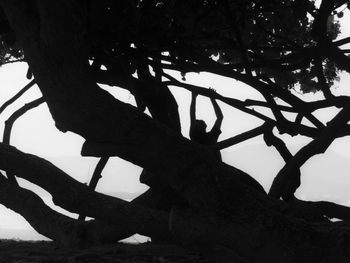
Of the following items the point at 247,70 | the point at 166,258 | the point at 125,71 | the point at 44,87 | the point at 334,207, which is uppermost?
the point at 247,70

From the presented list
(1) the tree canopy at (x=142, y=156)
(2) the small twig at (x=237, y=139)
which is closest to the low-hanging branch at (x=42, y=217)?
(1) the tree canopy at (x=142, y=156)

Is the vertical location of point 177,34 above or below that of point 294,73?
below

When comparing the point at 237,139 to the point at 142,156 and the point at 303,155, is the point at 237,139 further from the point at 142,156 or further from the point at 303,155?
the point at 142,156

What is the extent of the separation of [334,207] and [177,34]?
1.85 m

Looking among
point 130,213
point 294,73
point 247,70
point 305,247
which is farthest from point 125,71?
point 294,73

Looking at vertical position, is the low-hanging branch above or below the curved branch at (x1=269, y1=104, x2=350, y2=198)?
below

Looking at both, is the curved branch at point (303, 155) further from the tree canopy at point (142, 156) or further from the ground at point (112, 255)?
the ground at point (112, 255)

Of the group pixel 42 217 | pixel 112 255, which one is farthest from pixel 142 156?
pixel 112 255

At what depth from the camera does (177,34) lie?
4918 millimetres

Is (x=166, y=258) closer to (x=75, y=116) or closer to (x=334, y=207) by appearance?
(x=334, y=207)

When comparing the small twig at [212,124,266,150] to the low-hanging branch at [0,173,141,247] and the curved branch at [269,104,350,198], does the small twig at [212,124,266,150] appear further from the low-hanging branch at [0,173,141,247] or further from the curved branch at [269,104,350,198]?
the low-hanging branch at [0,173,141,247]

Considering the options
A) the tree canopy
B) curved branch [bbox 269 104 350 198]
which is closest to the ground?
the tree canopy

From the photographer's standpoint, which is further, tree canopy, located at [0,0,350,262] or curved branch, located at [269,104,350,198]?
curved branch, located at [269,104,350,198]

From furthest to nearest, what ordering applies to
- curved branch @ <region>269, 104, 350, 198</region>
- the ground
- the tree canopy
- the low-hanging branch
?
the ground → curved branch @ <region>269, 104, 350, 198</region> → the low-hanging branch → the tree canopy
